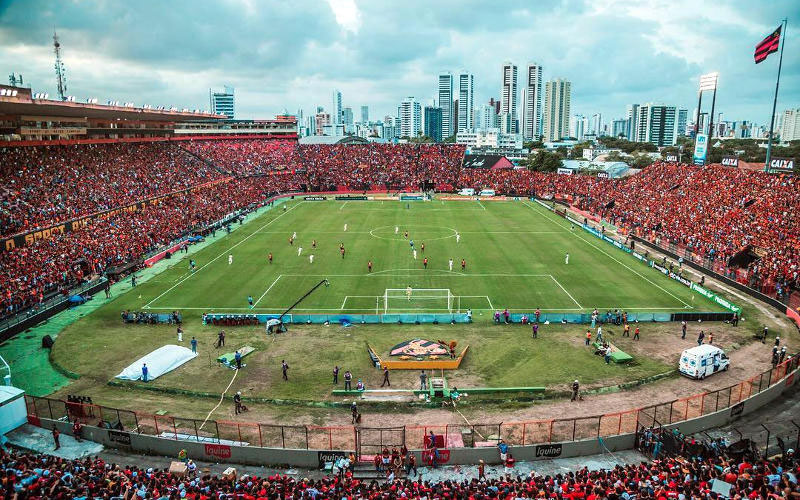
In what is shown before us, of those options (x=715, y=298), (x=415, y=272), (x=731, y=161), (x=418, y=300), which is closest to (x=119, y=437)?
(x=418, y=300)

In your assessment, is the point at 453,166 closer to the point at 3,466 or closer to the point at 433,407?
the point at 433,407

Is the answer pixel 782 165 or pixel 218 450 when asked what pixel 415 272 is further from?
pixel 782 165

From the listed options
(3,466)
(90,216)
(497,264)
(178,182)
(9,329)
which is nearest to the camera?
(3,466)

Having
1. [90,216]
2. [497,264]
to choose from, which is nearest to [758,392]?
[497,264]

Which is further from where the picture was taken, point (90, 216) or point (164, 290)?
point (90, 216)

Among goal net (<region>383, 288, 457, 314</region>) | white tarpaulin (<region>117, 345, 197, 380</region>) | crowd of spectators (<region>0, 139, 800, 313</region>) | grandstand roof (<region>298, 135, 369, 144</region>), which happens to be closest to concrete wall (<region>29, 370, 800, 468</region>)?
white tarpaulin (<region>117, 345, 197, 380</region>)

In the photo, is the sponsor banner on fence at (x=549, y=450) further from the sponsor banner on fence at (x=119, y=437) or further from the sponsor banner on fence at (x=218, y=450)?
the sponsor banner on fence at (x=119, y=437)
